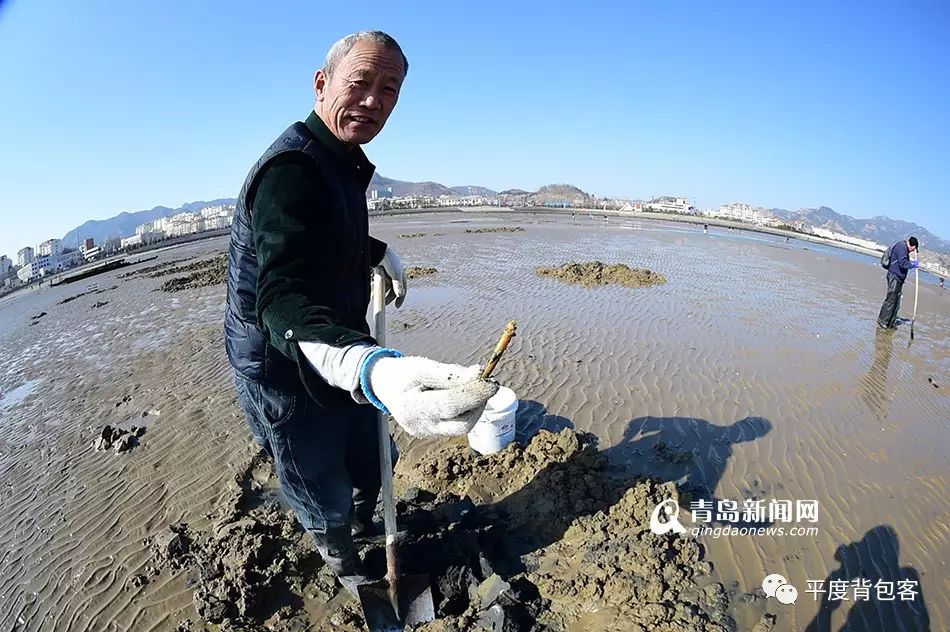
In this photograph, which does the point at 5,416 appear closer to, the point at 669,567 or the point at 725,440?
the point at 669,567

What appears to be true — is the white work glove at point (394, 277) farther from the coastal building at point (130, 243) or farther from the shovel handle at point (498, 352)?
the coastal building at point (130, 243)

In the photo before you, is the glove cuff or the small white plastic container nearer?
the glove cuff

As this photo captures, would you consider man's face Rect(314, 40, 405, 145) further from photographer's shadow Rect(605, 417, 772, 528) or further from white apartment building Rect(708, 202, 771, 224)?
white apartment building Rect(708, 202, 771, 224)

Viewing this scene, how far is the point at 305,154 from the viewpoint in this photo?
77.2 inches

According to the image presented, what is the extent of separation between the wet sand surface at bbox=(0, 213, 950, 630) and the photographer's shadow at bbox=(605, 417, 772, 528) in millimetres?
28

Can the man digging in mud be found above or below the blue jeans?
above

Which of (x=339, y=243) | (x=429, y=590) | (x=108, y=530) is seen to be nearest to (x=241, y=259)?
(x=339, y=243)

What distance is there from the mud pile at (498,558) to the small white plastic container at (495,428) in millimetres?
171

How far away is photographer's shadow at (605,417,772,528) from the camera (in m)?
4.30

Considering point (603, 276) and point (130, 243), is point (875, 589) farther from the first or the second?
point (130, 243)

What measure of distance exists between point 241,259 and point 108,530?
11.7 ft

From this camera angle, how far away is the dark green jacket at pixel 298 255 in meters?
1.68

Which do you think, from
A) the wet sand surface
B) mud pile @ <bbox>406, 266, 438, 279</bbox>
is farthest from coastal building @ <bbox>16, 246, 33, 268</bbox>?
mud pile @ <bbox>406, 266, 438, 279</bbox>

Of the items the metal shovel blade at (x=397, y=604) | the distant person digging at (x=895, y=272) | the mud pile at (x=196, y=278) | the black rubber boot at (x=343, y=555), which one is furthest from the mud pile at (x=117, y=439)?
the distant person digging at (x=895, y=272)
